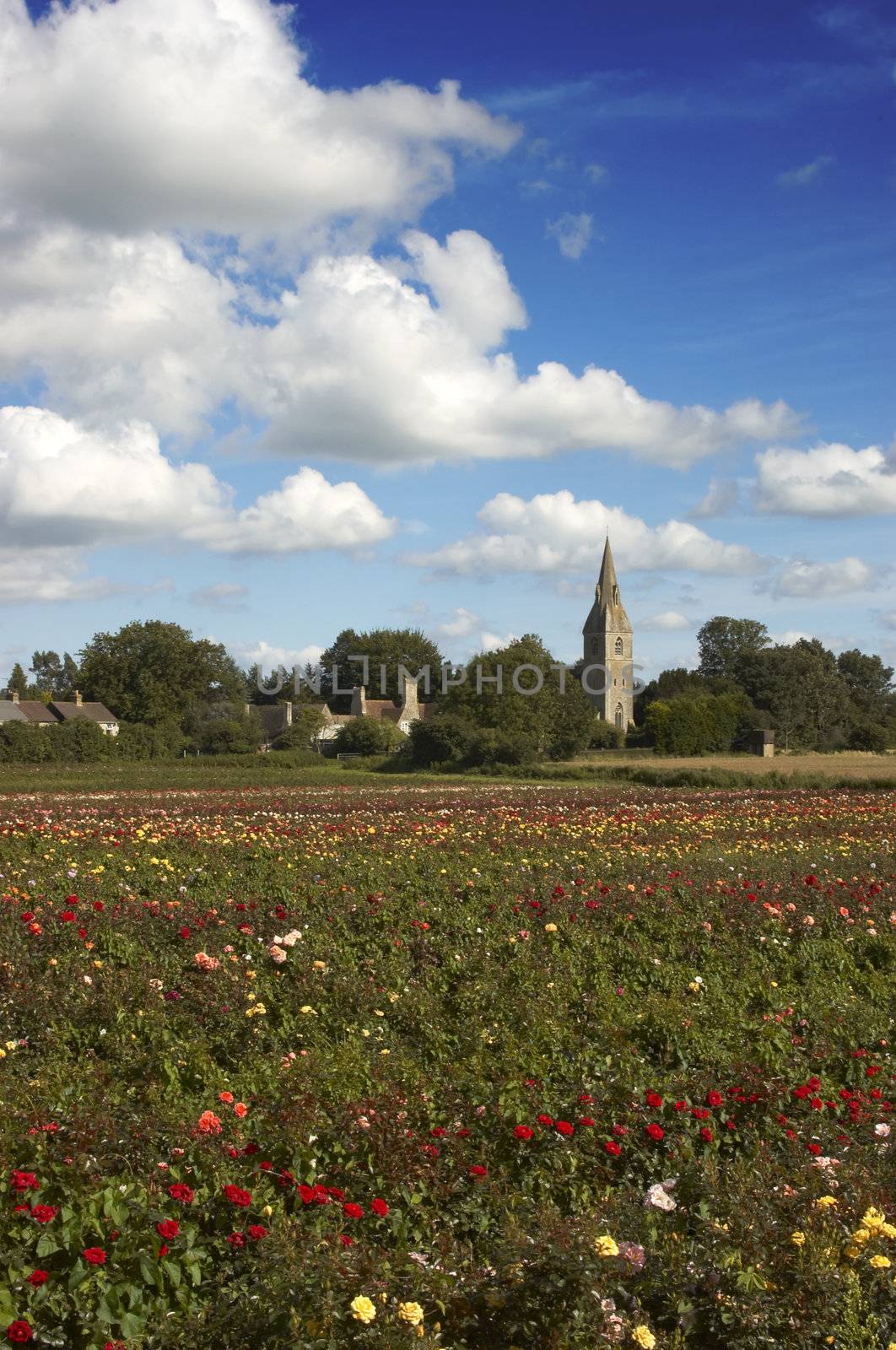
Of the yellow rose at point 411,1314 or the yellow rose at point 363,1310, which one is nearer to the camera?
the yellow rose at point 363,1310

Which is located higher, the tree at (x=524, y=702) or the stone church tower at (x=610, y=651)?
the stone church tower at (x=610, y=651)

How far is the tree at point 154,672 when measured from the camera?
345 ft

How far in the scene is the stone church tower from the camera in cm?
13150

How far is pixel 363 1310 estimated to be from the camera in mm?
3916

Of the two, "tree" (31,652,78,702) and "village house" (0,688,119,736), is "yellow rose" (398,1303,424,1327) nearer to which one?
→ "village house" (0,688,119,736)

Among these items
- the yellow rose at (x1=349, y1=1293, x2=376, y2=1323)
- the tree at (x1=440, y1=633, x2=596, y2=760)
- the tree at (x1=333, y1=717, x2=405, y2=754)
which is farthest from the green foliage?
the yellow rose at (x1=349, y1=1293, x2=376, y2=1323)

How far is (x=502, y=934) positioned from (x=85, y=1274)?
6.02 m

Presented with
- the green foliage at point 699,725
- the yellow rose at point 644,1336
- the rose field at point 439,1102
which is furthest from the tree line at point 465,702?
the yellow rose at point 644,1336

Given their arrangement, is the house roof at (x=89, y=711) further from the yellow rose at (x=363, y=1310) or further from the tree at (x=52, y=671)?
the yellow rose at (x=363, y=1310)

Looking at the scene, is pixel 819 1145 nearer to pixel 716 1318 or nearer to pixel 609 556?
pixel 716 1318

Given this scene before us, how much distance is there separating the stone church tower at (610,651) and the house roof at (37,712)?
59832mm

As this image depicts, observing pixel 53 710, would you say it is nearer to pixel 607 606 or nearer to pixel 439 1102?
pixel 607 606

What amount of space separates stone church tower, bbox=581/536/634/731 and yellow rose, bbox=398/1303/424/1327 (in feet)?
413

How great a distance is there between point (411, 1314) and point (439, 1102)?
2.21 meters
